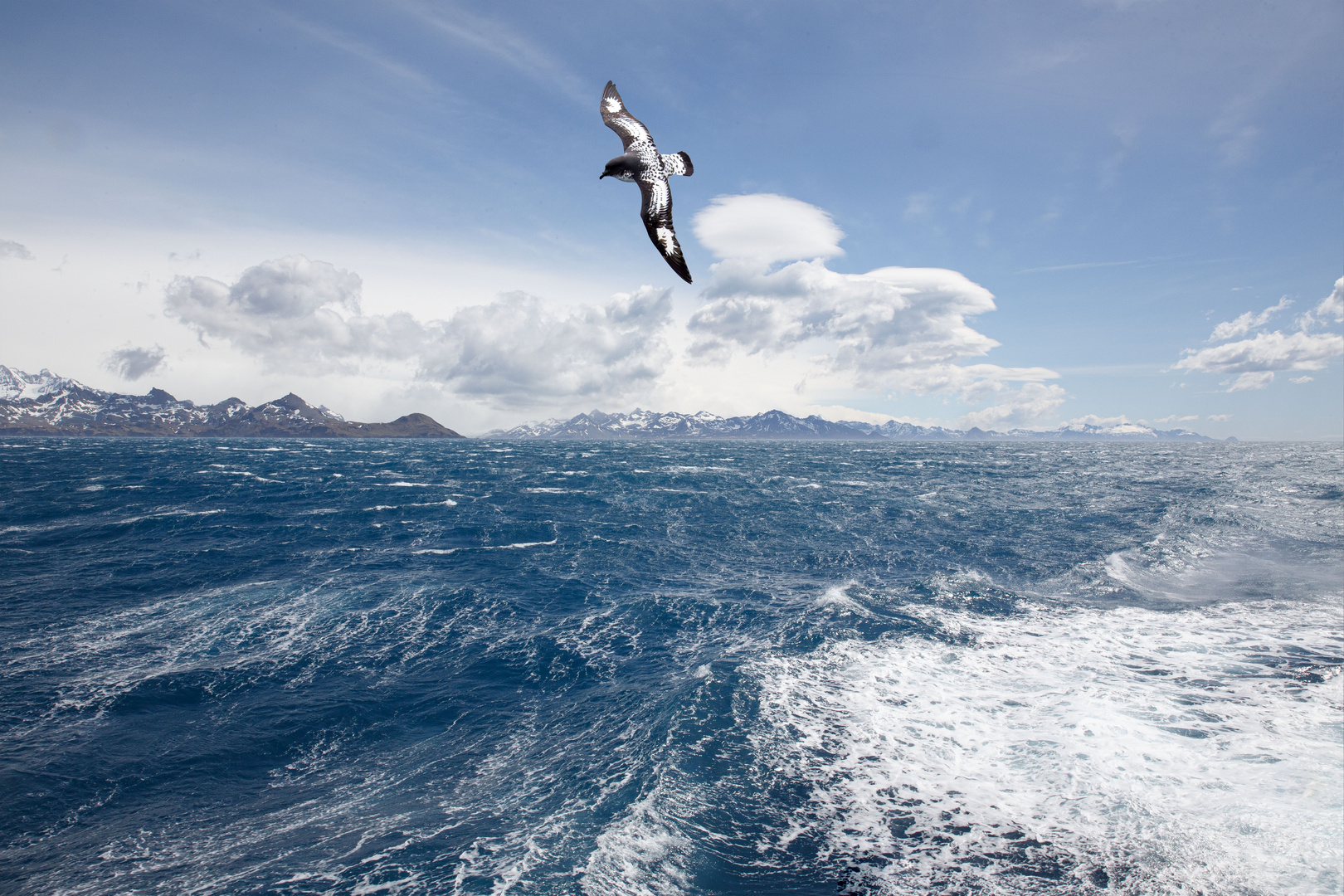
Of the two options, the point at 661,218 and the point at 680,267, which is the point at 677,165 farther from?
the point at 680,267

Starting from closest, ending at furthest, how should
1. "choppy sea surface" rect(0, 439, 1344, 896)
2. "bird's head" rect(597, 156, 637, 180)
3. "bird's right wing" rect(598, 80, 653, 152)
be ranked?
"bird's head" rect(597, 156, 637, 180) → "bird's right wing" rect(598, 80, 653, 152) → "choppy sea surface" rect(0, 439, 1344, 896)

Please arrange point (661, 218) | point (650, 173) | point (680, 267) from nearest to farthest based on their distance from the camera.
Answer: point (680, 267)
point (661, 218)
point (650, 173)

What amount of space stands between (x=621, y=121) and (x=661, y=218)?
3.33 m

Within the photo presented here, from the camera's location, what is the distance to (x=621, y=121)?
9.50 meters

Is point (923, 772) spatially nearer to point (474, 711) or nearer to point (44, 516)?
point (474, 711)

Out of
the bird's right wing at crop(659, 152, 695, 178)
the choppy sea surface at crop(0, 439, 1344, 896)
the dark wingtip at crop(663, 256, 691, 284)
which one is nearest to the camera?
the dark wingtip at crop(663, 256, 691, 284)

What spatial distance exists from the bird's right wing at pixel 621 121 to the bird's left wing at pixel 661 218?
1324 millimetres

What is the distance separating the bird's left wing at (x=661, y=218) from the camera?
672 cm

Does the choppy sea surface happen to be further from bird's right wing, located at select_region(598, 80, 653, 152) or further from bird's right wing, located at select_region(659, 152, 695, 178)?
bird's right wing, located at select_region(598, 80, 653, 152)

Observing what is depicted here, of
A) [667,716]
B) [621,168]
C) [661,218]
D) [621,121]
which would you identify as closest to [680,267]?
[661,218]

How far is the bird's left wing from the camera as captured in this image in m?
6.72

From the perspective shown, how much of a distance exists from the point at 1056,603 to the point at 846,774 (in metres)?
18.9

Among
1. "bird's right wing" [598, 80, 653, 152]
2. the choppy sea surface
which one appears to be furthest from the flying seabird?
the choppy sea surface

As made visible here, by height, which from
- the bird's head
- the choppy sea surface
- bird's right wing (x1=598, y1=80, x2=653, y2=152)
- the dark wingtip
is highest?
bird's right wing (x1=598, y1=80, x2=653, y2=152)
